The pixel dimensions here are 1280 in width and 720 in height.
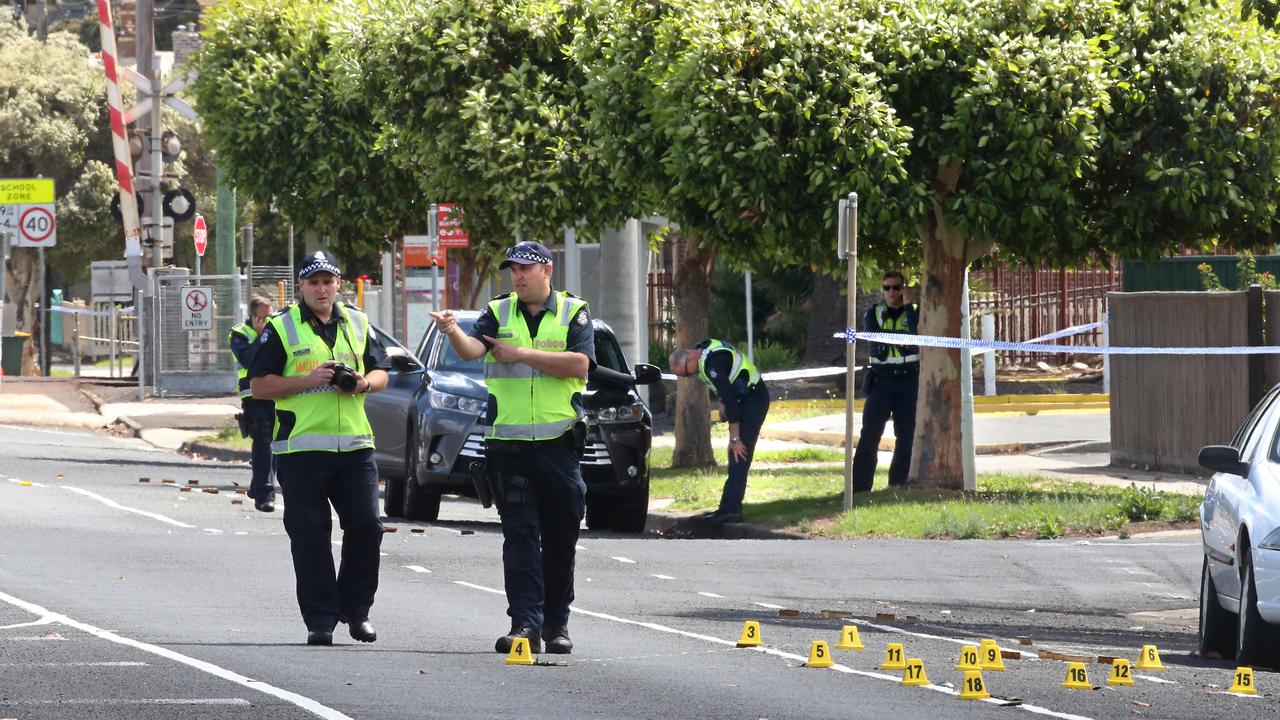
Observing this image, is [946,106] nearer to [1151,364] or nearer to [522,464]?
[1151,364]

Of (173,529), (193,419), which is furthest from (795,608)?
(193,419)

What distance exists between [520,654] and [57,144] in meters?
48.8

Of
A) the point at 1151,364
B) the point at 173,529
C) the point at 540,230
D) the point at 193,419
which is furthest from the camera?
the point at 193,419

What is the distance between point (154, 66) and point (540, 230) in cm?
1324

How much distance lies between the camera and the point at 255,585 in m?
13.2

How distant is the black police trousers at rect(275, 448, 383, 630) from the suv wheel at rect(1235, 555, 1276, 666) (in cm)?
390

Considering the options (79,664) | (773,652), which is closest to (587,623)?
(773,652)

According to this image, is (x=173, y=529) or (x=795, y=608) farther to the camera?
(x=173, y=529)

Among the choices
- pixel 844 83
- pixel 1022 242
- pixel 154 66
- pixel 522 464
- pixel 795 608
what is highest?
pixel 154 66

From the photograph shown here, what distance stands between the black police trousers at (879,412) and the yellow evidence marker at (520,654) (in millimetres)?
9448

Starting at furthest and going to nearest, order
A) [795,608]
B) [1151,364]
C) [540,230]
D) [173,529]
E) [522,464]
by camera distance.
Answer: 1. [540,230]
2. [1151,364]
3. [173,529]
4. [795,608]
5. [522,464]

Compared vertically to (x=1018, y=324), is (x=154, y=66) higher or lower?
higher

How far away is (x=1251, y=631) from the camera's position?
9.76m

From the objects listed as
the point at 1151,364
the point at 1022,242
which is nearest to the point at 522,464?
the point at 1022,242
